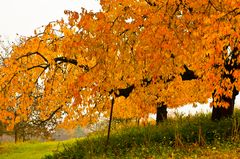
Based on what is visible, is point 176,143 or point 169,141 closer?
point 176,143

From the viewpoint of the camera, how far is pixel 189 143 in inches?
Result: 552

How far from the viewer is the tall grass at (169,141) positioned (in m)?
13.3

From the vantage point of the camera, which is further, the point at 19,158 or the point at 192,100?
the point at 19,158

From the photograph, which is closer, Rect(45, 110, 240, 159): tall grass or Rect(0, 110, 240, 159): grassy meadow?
Rect(0, 110, 240, 159): grassy meadow

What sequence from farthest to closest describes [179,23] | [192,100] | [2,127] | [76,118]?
[2,127], [192,100], [76,118], [179,23]

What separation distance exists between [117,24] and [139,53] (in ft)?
3.50

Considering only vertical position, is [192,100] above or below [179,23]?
below

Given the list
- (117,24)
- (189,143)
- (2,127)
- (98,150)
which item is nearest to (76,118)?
(98,150)

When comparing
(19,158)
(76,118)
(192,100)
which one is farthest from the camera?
(19,158)

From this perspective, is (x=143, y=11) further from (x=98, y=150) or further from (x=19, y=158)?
(x=19, y=158)

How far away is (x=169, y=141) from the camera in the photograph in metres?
15.1

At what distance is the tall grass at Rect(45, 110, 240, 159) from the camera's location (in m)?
13.3

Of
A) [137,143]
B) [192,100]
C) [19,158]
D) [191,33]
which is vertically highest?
[191,33]

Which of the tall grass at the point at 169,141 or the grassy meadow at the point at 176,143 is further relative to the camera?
the tall grass at the point at 169,141
